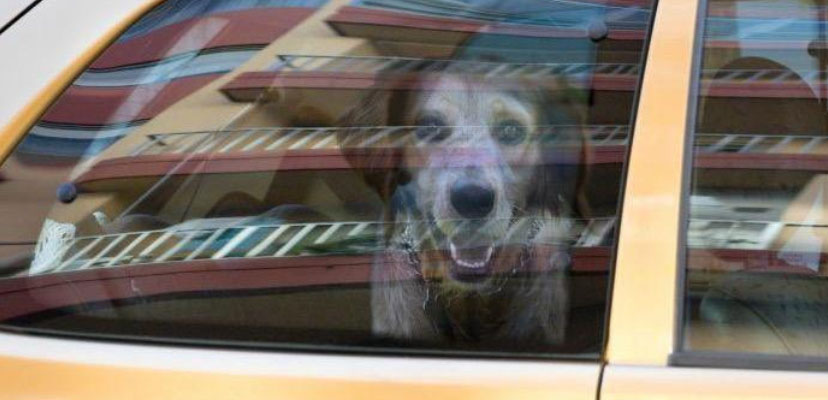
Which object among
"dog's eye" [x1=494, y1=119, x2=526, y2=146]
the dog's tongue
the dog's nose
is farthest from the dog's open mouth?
"dog's eye" [x1=494, y1=119, x2=526, y2=146]

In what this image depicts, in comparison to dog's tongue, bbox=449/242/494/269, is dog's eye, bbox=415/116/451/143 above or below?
above

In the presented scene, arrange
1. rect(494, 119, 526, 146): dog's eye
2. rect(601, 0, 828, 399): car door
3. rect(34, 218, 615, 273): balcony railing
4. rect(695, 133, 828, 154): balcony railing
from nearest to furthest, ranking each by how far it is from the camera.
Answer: rect(601, 0, 828, 399): car door → rect(695, 133, 828, 154): balcony railing → rect(34, 218, 615, 273): balcony railing → rect(494, 119, 526, 146): dog's eye

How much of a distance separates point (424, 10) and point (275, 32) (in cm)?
29

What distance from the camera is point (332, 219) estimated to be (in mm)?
2127

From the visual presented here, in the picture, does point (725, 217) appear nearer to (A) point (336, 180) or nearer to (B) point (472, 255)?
(B) point (472, 255)

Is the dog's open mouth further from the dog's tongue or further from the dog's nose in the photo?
the dog's nose

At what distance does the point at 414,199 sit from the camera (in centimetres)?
210

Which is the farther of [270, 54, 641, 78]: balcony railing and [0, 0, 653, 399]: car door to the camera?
[270, 54, 641, 78]: balcony railing

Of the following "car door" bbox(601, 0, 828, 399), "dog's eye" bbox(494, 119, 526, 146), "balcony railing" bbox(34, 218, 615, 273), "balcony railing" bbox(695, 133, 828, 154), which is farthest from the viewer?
"dog's eye" bbox(494, 119, 526, 146)

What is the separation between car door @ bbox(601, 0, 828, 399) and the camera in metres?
1.66

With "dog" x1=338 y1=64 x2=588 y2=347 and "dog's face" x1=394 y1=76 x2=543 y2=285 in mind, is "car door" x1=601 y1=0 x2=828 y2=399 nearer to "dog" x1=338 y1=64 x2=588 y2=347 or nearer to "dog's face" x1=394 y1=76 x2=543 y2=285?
"dog" x1=338 y1=64 x2=588 y2=347

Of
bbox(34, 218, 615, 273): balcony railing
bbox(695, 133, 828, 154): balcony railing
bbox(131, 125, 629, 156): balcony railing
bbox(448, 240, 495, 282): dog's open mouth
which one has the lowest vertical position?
bbox(448, 240, 495, 282): dog's open mouth

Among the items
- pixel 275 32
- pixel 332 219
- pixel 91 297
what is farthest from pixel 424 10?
pixel 91 297

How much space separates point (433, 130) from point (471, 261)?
0.29m
